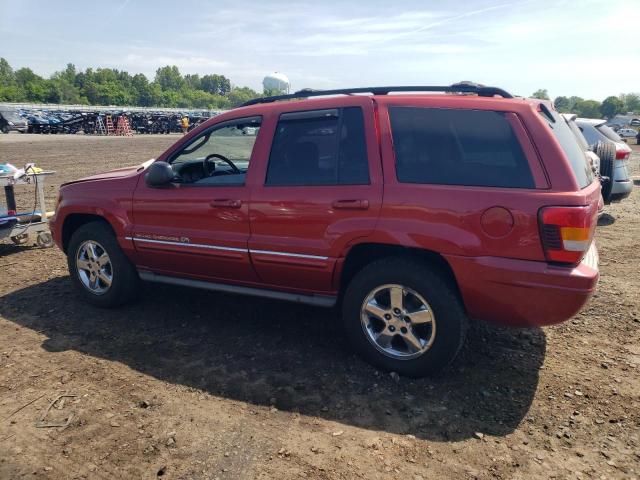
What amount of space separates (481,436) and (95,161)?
1929 cm

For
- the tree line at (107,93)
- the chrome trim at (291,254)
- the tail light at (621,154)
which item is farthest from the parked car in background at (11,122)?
the tree line at (107,93)

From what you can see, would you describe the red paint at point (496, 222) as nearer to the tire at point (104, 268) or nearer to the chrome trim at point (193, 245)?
the chrome trim at point (193, 245)

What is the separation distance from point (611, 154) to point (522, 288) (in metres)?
5.00

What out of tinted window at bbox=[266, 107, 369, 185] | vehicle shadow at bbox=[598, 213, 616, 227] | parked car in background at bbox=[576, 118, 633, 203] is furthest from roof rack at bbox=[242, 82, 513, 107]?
vehicle shadow at bbox=[598, 213, 616, 227]

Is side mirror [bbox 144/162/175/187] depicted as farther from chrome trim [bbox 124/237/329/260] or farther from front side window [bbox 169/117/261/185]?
chrome trim [bbox 124/237/329/260]

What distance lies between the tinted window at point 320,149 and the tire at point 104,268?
1.78 metres

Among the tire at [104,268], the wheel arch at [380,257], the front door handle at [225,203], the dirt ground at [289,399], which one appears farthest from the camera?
the tire at [104,268]

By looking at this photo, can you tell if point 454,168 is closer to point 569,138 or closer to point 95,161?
point 569,138

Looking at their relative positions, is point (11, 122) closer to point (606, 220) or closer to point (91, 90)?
point (606, 220)

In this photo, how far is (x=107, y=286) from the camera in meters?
4.75

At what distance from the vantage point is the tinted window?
3557 mm

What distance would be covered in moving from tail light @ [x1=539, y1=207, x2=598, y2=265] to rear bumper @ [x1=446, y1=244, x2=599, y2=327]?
9cm

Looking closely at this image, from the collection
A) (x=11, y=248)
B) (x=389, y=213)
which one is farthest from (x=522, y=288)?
(x=11, y=248)

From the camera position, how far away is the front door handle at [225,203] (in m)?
3.91
